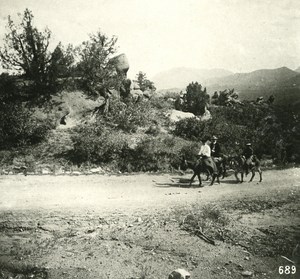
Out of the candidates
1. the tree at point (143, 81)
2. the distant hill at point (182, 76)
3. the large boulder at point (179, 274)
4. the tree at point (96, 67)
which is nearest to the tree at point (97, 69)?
the tree at point (96, 67)

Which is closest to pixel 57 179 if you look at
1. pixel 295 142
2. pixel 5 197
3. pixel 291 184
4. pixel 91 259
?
pixel 5 197

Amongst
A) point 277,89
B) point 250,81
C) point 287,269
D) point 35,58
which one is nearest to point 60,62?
point 35,58

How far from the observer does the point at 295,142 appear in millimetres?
16859

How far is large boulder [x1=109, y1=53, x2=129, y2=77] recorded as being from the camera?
2209 cm

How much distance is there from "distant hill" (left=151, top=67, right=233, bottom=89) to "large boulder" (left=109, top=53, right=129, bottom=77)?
215ft

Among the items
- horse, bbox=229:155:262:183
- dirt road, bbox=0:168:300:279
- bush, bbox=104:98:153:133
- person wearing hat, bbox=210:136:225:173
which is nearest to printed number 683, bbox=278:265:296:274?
dirt road, bbox=0:168:300:279

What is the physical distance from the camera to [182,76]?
95.8 meters

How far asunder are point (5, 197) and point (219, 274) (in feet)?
21.2

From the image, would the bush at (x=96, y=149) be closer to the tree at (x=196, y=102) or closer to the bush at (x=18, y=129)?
the bush at (x=18, y=129)

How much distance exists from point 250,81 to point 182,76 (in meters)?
43.6

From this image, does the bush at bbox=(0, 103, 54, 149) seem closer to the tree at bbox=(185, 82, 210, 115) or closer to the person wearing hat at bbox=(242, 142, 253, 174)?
the person wearing hat at bbox=(242, 142, 253, 174)

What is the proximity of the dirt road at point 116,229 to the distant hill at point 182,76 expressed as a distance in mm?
78912

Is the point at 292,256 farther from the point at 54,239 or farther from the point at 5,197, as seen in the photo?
the point at 5,197

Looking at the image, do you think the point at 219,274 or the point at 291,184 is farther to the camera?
the point at 291,184
